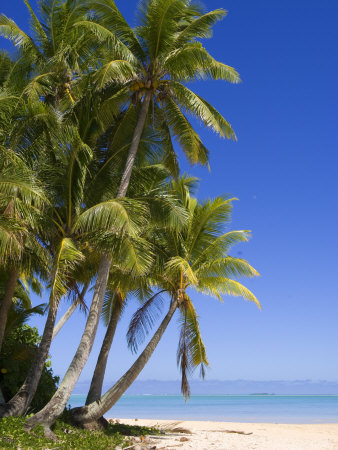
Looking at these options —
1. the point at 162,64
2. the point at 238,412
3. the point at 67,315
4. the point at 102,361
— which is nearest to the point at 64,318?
the point at 67,315

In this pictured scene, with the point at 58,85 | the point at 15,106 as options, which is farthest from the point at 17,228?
the point at 58,85

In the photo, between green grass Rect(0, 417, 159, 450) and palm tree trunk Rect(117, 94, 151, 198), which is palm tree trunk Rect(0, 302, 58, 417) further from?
palm tree trunk Rect(117, 94, 151, 198)

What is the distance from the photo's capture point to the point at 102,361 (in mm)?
13531

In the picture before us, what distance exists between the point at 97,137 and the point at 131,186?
1.60m

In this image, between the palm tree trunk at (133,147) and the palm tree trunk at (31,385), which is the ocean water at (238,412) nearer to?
the palm tree trunk at (31,385)

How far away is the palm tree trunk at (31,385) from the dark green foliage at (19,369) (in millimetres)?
2084

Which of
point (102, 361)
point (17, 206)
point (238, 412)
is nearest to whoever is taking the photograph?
point (17, 206)

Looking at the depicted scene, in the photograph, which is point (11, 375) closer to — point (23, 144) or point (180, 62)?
point (23, 144)

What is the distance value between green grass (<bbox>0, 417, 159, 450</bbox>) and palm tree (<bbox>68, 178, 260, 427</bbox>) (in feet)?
3.89

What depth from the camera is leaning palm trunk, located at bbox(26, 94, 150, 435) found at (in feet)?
35.0

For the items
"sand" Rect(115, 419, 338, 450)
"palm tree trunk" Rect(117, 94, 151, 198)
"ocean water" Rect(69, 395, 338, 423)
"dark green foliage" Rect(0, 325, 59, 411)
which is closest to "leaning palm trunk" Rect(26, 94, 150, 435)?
"palm tree trunk" Rect(117, 94, 151, 198)

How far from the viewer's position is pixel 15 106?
11539mm

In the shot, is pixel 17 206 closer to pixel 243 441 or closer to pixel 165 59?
pixel 165 59

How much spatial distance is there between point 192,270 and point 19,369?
17.9 feet
